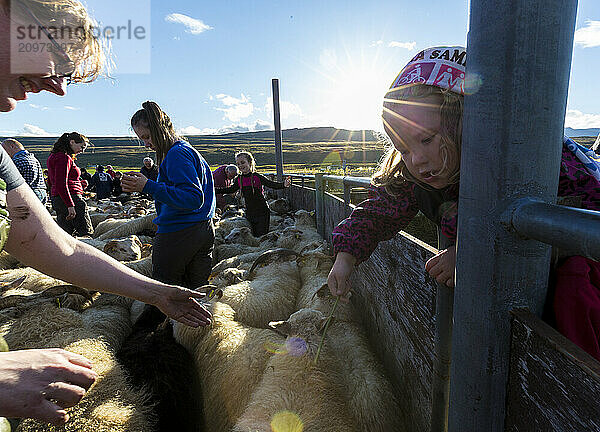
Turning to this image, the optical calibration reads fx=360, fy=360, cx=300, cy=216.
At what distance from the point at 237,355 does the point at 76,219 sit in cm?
637

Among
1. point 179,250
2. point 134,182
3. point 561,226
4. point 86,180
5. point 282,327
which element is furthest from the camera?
point 86,180

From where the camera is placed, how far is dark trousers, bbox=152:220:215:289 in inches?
142

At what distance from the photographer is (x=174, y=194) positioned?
325cm

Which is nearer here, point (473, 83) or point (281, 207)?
point (473, 83)

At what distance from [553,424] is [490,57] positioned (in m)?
0.78

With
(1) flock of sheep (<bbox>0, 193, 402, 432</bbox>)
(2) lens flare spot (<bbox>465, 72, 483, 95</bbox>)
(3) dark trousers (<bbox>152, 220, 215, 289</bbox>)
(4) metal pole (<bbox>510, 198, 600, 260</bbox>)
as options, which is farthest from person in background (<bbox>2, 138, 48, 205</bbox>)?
(4) metal pole (<bbox>510, 198, 600, 260</bbox>)

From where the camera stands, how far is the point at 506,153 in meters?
0.74

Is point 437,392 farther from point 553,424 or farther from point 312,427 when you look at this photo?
point 312,427

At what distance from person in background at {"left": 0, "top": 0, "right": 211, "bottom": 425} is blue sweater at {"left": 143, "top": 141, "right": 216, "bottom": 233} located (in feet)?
4.48

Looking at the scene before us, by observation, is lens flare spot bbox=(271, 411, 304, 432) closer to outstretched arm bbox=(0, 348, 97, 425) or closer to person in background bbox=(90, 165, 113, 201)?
outstretched arm bbox=(0, 348, 97, 425)

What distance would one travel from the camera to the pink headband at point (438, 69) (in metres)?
1.18

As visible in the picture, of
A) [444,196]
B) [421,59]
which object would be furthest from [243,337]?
[421,59]

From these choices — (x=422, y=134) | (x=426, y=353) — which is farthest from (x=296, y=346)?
(x=422, y=134)

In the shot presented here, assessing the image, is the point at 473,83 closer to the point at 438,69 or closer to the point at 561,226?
the point at 561,226
